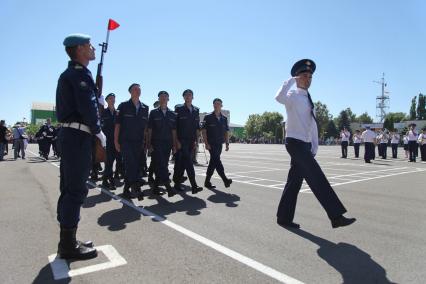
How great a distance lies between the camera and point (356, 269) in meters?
3.46

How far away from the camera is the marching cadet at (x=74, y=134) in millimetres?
3844

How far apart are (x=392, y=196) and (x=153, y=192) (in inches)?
193

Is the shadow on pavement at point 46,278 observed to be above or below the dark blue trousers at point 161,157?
below

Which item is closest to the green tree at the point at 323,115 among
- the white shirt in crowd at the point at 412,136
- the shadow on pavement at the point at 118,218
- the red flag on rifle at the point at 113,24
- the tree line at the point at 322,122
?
the tree line at the point at 322,122

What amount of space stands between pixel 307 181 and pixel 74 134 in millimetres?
2759

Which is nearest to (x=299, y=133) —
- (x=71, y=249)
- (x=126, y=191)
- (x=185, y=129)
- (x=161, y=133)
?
(x=71, y=249)

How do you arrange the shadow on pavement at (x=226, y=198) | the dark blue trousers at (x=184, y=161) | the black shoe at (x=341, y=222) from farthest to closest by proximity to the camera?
1. the dark blue trousers at (x=184, y=161)
2. the shadow on pavement at (x=226, y=198)
3. the black shoe at (x=341, y=222)

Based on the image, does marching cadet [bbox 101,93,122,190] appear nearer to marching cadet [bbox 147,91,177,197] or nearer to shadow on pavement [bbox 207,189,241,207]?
marching cadet [bbox 147,91,177,197]

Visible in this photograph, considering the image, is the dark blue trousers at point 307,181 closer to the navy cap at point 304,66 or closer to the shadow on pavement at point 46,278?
the navy cap at point 304,66

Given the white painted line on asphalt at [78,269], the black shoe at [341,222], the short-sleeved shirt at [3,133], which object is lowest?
the white painted line on asphalt at [78,269]

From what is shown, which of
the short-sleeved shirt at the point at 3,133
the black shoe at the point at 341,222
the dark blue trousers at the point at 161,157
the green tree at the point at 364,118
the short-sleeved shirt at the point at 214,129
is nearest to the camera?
the black shoe at the point at 341,222

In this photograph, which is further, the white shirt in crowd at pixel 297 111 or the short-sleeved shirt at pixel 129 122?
the short-sleeved shirt at pixel 129 122

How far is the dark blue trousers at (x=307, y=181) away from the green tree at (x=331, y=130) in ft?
363

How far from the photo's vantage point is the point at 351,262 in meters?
3.64
